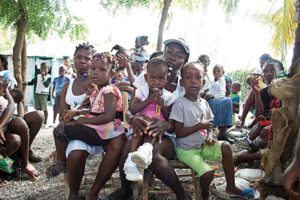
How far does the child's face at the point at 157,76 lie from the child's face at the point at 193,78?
0.63ft

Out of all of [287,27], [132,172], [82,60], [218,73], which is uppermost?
[287,27]

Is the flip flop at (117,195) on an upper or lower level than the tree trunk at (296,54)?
lower

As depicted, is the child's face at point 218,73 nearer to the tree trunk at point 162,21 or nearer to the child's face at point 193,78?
the tree trunk at point 162,21

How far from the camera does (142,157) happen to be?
2.53 meters

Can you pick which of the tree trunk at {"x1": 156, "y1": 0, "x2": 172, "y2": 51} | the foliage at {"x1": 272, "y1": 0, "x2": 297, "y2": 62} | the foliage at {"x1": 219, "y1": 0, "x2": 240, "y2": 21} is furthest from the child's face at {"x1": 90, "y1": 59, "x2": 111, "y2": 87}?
the foliage at {"x1": 219, "y1": 0, "x2": 240, "y2": 21}

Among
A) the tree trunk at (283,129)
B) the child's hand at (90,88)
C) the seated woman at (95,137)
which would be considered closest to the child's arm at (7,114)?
the seated woman at (95,137)

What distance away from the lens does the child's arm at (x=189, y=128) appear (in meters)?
2.97

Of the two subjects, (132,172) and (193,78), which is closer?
(132,172)

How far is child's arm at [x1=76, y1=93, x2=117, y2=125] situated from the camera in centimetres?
290

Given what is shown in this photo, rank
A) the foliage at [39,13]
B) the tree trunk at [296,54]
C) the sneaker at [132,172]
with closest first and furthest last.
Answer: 1. the sneaker at [132,172]
2. the tree trunk at [296,54]
3. the foliage at [39,13]

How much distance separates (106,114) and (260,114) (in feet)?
7.85

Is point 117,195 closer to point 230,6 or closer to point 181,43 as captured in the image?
point 181,43

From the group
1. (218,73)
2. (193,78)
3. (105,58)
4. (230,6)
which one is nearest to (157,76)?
(193,78)

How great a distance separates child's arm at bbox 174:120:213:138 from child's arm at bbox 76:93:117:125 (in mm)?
556
